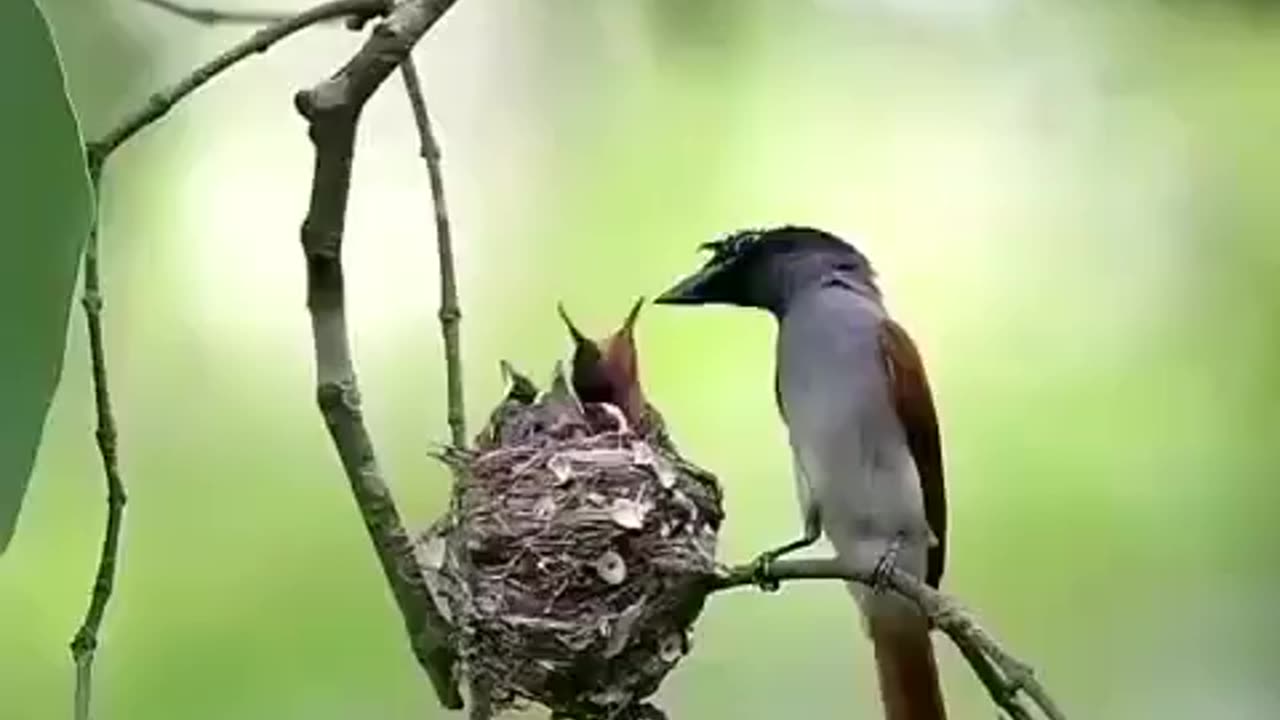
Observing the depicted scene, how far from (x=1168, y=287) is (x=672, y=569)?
80 cm

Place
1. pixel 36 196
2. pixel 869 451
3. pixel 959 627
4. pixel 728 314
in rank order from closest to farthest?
pixel 36 196
pixel 959 627
pixel 869 451
pixel 728 314

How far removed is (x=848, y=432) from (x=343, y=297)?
0.27m

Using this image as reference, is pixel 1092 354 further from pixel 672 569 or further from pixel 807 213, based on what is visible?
pixel 672 569

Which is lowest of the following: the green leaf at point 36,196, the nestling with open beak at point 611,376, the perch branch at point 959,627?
the green leaf at point 36,196

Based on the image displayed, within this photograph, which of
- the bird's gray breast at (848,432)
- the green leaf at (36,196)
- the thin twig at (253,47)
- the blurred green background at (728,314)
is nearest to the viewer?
the green leaf at (36,196)

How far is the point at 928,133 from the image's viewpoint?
154 cm

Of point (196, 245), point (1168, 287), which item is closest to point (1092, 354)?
point (1168, 287)

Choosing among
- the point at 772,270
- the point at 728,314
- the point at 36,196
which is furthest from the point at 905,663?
the point at 36,196

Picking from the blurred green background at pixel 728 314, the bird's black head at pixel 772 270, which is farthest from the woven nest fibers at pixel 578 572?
the blurred green background at pixel 728 314

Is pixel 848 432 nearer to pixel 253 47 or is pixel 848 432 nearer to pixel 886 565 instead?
pixel 886 565

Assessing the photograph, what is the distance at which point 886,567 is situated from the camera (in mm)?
888

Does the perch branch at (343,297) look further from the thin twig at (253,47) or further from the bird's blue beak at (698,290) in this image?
the bird's blue beak at (698,290)

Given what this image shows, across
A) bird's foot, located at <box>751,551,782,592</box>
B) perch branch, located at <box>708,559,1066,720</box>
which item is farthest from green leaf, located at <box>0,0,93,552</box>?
bird's foot, located at <box>751,551,782,592</box>

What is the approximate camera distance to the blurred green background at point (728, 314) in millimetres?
1438
